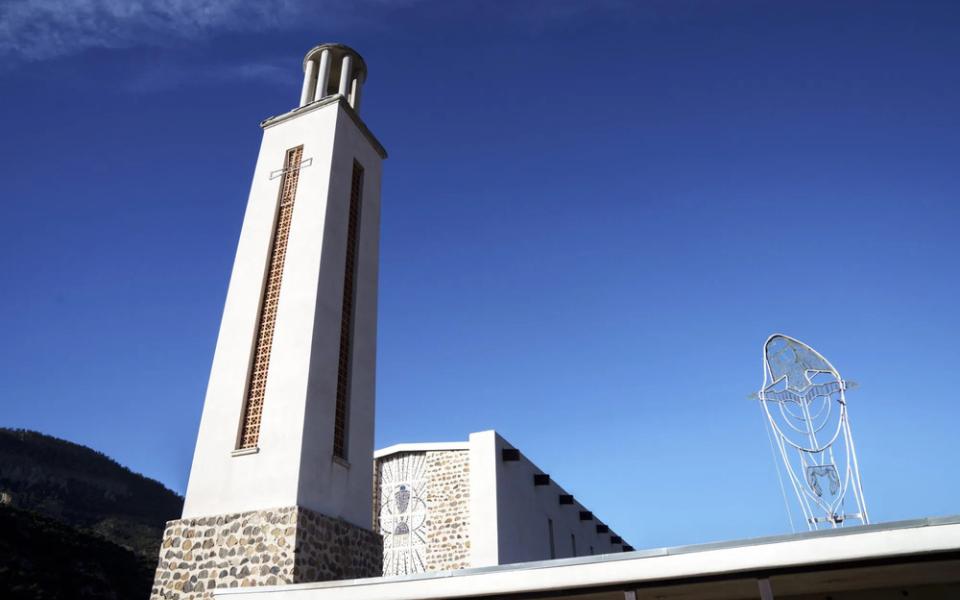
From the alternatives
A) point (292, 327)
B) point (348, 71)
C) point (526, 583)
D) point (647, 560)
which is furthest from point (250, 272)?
point (647, 560)

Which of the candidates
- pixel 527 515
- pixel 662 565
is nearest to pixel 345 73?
pixel 527 515

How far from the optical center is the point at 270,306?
12.9 m

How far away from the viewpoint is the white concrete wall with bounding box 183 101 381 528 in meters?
11.2

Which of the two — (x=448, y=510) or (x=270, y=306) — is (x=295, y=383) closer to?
(x=270, y=306)

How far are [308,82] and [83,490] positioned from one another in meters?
46.9

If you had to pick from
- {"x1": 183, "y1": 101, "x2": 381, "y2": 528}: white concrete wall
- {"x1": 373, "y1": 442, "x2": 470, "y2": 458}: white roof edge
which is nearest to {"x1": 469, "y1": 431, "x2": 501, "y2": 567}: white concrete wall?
{"x1": 373, "y1": 442, "x2": 470, "y2": 458}: white roof edge

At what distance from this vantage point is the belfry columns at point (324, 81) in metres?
15.6

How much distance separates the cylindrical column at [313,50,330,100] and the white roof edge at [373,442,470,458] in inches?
345

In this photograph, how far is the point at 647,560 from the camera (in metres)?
7.24

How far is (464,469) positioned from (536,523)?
336 cm

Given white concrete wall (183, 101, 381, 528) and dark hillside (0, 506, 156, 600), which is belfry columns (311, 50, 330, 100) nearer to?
white concrete wall (183, 101, 381, 528)

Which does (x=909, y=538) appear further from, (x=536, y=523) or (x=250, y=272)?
(x=536, y=523)

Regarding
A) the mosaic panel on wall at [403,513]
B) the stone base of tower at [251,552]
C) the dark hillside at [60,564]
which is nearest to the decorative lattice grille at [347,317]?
the stone base of tower at [251,552]

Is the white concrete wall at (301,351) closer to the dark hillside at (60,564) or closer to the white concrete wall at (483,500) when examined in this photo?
the white concrete wall at (483,500)
